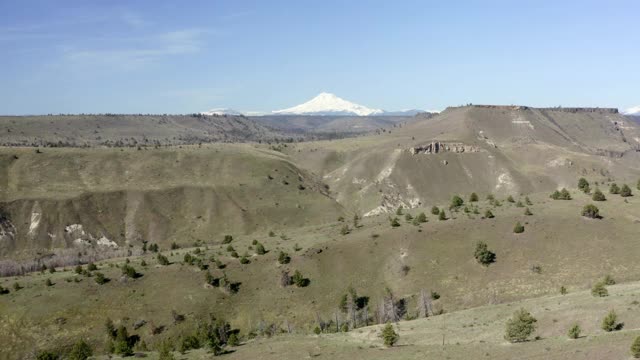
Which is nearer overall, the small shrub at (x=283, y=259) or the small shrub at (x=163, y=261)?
the small shrub at (x=283, y=259)

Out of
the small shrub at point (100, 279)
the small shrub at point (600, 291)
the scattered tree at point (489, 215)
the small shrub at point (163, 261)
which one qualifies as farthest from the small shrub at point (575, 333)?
the small shrub at point (100, 279)

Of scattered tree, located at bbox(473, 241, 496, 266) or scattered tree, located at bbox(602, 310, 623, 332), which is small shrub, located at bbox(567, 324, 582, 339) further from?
scattered tree, located at bbox(473, 241, 496, 266)

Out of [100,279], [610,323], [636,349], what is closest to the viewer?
[636,349]

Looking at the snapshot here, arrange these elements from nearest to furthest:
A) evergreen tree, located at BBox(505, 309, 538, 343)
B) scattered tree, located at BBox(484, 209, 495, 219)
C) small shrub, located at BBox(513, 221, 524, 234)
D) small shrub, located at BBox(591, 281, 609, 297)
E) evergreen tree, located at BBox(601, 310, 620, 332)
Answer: evergreen tree, located at BBox(601, 310, 620, 332) → evergreen tree, located at BBox(505, 309, 538, 343) → small shrub, located at BBox(591, 281, 609, 297) → small shrub, located at BBox(513, 221, 524, 234) → scattered tree, located at BBox(484, 209, 495, 219)

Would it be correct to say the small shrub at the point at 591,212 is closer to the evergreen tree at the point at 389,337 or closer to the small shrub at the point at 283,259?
the small shrub at the point at 283,259

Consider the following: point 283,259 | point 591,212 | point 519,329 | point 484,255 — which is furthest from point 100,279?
point 591,212

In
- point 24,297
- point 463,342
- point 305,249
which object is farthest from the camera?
point 305,249

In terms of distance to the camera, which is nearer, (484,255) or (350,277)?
(484,255)

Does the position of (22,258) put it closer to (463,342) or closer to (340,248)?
(340,248)

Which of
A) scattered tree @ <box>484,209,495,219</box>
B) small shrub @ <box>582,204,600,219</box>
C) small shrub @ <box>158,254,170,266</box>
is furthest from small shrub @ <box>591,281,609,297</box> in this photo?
small shrub @ <box>158,254,170,266</box>

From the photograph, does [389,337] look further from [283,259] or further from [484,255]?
[283,259]

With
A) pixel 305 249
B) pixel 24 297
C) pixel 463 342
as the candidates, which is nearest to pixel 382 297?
pixel 305 249

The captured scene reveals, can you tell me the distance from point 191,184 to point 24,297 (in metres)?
109

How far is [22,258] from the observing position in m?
151
